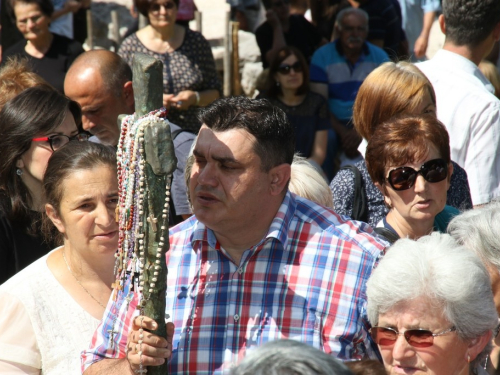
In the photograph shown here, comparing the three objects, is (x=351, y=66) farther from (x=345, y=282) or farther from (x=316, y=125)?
(x=345, y=282)

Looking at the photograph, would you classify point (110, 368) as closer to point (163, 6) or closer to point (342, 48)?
point (163, 6)

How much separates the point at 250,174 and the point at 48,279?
1153 mm

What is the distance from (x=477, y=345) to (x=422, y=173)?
1053 millimetres

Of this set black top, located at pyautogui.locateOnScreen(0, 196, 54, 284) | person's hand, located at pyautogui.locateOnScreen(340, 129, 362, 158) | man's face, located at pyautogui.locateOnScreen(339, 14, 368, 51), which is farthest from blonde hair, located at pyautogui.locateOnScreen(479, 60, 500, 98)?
black top, located at pyautogui.locateOnScreen(0, 196, 54, 284)

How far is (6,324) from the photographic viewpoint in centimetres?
335

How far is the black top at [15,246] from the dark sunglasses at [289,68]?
3.48 meters

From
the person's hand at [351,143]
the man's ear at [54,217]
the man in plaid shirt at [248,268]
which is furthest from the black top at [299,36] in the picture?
the man in plaid shirt at [248,268]

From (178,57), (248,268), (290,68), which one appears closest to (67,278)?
(248,268)

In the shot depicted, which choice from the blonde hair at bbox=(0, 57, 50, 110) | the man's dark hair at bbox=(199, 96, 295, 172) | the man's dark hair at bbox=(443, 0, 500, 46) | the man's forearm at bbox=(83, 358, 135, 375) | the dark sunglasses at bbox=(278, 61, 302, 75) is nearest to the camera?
the man's forearm at bbox=(83, 358, 135, 375)

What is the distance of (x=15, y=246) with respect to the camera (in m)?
3.93

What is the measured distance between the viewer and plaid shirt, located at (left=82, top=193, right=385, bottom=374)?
9.43 ft

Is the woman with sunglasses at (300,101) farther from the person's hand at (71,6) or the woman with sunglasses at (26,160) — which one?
the woman with sunglasses at (26,160)

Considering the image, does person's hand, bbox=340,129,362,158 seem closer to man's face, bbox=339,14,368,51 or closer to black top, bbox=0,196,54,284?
man's face, bbox=339,14,368,51

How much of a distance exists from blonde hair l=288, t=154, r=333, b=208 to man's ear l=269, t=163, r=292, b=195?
0.77 metres
